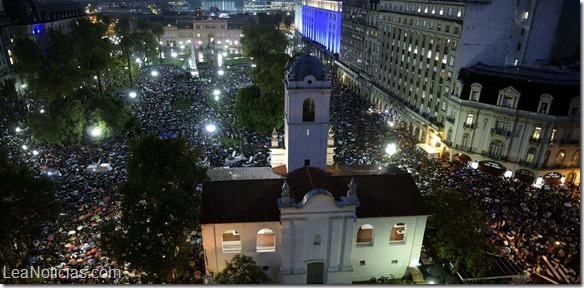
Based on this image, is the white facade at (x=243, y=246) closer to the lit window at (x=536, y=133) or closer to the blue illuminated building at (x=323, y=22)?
the lit window at (x=536, y=133)

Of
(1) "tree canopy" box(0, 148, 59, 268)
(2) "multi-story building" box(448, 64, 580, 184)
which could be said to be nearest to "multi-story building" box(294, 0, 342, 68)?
(2) "multi-story building" box(448, 64, 580, 184)

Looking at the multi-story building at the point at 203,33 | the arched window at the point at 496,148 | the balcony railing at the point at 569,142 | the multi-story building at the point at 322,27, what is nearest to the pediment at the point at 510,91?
the arched window at the point at 496,148

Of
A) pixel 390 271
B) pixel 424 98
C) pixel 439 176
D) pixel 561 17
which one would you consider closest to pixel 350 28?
pixel 424 98

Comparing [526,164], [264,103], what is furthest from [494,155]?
[264,103]

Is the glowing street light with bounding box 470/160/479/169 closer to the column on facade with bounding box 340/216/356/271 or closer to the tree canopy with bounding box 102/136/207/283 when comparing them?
the column on facade with bounding box 340/216/356/271

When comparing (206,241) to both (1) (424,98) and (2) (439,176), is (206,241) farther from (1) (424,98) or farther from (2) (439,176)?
(1) (424,98)

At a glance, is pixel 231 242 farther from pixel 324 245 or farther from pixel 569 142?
pixel 569 142
